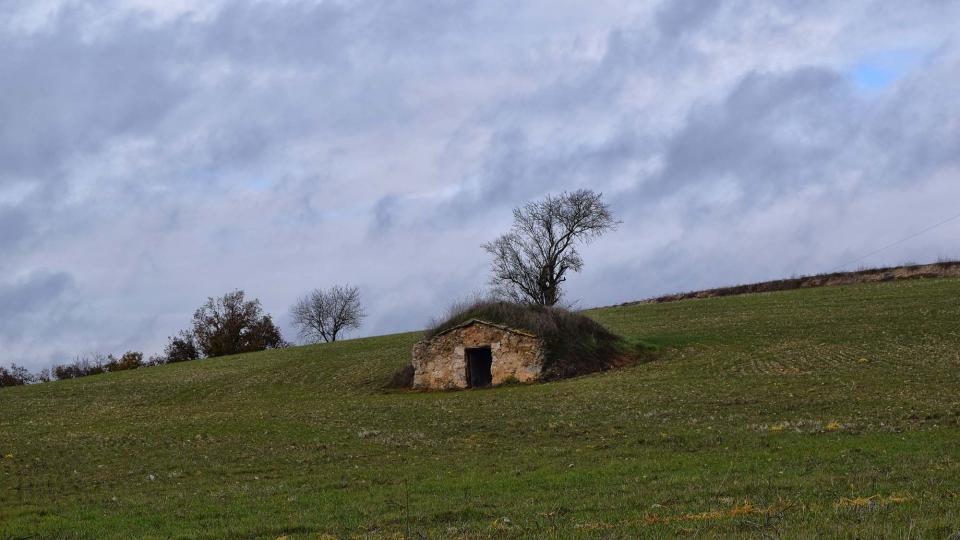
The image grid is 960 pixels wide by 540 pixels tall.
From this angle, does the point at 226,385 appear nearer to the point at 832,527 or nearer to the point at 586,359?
the point at 586,359

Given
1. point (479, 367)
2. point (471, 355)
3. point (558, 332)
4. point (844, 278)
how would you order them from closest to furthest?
point (558, 332)
point (471, 355)
point (479, 367)
point (844, 278)

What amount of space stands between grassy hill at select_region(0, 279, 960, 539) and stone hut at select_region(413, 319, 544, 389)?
3152mm

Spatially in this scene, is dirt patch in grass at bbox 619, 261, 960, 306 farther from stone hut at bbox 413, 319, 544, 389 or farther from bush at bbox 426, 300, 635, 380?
stone hut at bbox 413, 319, 544, 389

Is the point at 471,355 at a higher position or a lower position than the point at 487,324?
lower

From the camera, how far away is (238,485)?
20984 millimetres

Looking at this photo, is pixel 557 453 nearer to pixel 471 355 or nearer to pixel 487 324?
pixel 487 324

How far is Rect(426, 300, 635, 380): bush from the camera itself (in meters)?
51.1

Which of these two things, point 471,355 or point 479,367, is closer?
point 471,355

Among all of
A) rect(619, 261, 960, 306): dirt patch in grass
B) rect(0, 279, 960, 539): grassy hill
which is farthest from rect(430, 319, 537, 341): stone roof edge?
rect(619, 261, 960, 306): dirt patch in grass

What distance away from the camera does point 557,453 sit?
2388 centimetres

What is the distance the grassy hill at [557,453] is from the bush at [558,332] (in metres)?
2.88

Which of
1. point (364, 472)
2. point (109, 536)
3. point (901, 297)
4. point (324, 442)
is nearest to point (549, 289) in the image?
point (901, 297)

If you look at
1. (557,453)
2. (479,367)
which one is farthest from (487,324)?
(557,453)

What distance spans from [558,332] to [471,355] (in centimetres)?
606
